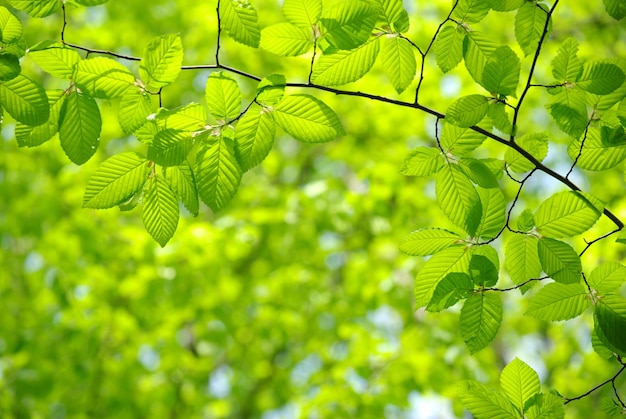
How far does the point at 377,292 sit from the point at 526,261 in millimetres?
2968

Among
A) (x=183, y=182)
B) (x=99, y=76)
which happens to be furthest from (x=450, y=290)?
(x=99, y=76)

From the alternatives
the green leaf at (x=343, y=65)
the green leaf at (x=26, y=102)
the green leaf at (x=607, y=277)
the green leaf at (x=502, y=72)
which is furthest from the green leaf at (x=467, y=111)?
the green leaf at (x=26, y=102)

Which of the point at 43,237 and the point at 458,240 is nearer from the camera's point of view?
the point at 458,240

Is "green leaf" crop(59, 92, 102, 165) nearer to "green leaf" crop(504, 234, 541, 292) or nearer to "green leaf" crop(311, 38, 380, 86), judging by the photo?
"green leaf" crop(311, 38, 380, 86)

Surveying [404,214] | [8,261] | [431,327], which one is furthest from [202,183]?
[8,261]

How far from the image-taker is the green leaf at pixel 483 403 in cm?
107

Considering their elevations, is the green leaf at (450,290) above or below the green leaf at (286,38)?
below

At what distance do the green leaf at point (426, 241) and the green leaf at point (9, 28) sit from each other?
77 cm

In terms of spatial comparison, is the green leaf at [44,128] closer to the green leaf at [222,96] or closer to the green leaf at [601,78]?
the green leaf at [222,96]

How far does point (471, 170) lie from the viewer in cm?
105

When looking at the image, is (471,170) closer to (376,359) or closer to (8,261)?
(376,359)

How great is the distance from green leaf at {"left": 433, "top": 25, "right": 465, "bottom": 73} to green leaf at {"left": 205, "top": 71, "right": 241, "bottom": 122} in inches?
15.7

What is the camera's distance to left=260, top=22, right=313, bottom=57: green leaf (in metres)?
1.00

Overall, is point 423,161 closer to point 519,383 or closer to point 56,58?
point 519,383
